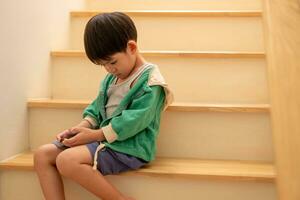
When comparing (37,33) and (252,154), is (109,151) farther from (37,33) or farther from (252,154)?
(37,33)

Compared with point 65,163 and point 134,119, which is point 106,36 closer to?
point 134,119

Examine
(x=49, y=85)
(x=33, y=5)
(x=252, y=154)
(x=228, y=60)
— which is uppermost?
(x=33, y=5)

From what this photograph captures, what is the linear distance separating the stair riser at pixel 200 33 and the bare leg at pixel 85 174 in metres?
0.83

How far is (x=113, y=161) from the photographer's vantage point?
43.0 inches

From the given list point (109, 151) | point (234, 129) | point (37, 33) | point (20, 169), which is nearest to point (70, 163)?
point (109, 151)

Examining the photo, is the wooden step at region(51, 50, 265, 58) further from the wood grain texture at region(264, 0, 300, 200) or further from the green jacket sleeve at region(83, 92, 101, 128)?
the wood grain texture at region(264, 0, 300, 200)

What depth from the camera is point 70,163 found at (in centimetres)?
107

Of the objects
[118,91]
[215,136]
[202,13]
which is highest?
[202,13]

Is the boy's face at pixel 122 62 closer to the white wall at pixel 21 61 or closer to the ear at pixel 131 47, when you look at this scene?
the ear at pixel 131 47

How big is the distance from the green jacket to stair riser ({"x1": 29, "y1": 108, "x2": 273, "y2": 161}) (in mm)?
106

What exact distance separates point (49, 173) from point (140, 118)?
306 mm

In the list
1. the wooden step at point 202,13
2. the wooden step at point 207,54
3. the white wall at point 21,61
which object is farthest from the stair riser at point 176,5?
the wooden step at point 207,54

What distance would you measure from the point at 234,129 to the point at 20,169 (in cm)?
68

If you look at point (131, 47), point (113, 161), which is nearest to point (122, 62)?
point (131, 47)
